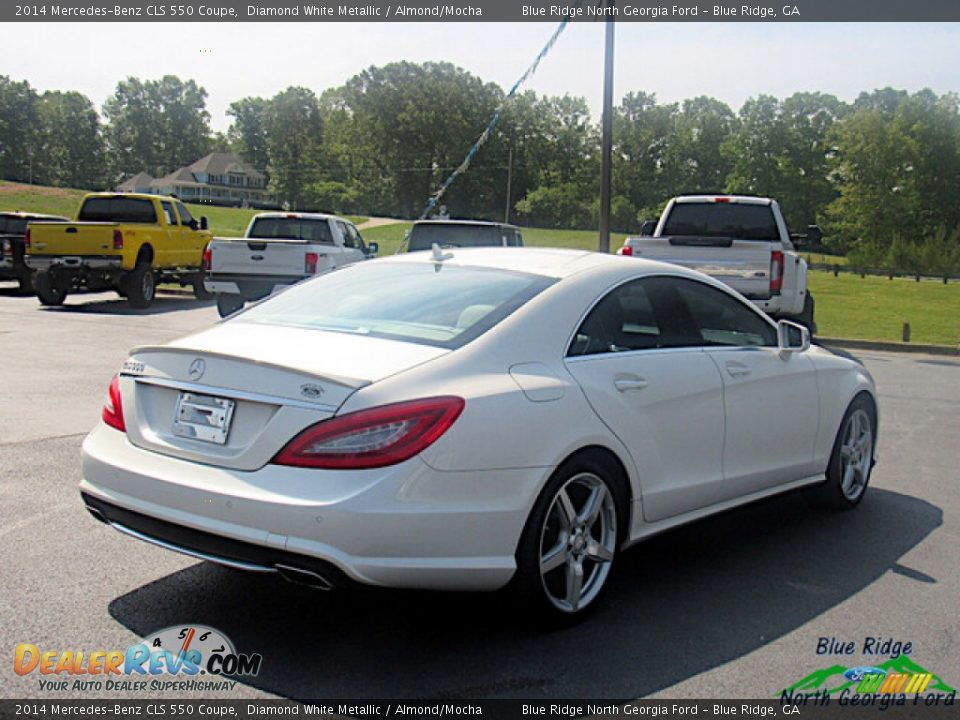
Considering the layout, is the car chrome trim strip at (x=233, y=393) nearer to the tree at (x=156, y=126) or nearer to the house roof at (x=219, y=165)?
the house roof at (x=219, y=165)

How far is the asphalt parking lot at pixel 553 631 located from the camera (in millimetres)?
3734

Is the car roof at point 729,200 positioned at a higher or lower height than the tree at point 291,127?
lower

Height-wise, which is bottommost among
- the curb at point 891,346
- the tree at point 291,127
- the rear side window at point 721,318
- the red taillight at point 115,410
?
the curb at point 891,346

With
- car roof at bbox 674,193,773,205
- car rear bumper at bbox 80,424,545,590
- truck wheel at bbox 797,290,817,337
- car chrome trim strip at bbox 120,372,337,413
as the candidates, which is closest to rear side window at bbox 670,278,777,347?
car rear bumper at bbox 80,424,545,590

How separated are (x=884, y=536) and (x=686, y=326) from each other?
1.80 meters

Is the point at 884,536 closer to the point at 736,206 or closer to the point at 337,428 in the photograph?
the point at 337,428

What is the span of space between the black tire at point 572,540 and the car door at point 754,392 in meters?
0.99

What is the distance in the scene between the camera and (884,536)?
230 inches

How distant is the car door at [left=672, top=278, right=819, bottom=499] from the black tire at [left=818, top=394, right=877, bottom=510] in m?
0.33

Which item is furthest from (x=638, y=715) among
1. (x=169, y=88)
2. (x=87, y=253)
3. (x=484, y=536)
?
(x=169, y=88)

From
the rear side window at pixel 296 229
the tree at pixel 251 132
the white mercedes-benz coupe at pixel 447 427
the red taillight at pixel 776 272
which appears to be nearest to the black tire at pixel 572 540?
the white mercedes-benz coupe at pixel 447 427

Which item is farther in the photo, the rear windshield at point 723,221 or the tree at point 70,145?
the tree at point 70,145

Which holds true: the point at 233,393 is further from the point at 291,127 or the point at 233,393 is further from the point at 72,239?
the point at 291,127

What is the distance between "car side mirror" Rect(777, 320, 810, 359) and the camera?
5.73 metres
